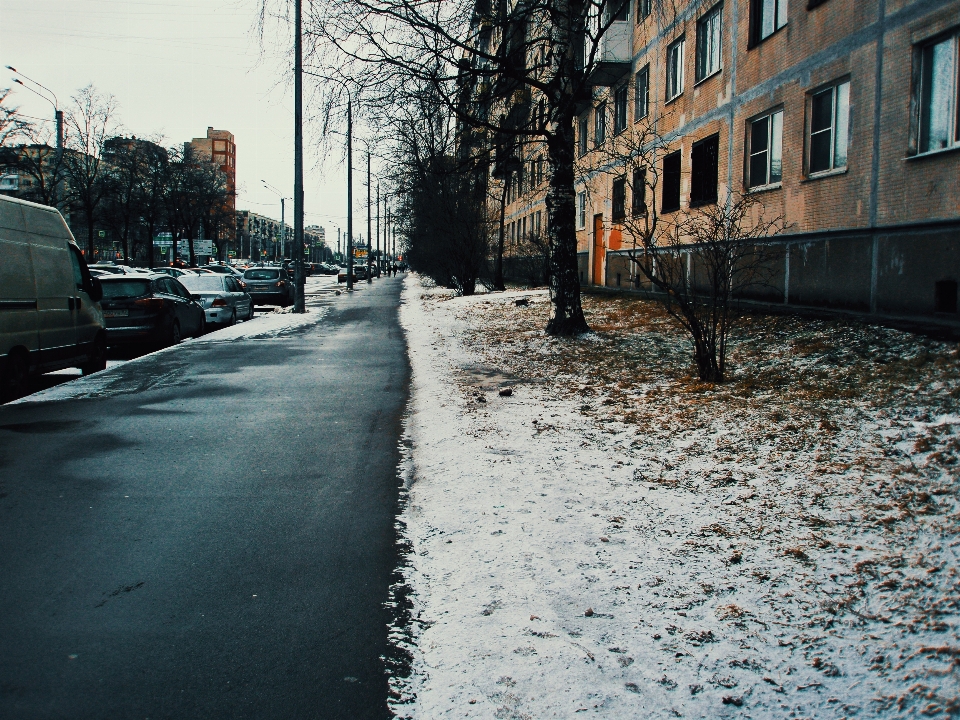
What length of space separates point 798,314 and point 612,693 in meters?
10.4

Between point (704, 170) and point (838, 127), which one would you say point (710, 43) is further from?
point (838, 127)

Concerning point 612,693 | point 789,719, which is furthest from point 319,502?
point 789,719

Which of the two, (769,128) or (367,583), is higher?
(769,128)

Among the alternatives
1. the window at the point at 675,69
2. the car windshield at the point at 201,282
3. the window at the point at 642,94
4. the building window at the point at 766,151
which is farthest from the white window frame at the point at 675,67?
the car windshield at the point at 201,282

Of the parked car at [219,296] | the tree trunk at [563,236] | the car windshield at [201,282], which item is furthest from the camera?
the car windshield at [201,282]

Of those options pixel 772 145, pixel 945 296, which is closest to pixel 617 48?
pixel 772 145

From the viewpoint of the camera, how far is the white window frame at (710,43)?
18969 mm

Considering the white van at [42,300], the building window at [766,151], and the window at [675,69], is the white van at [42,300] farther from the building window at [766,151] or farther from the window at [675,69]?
the window at [675,69]

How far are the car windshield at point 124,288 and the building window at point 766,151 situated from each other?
12.7 m

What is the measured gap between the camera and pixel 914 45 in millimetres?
11234

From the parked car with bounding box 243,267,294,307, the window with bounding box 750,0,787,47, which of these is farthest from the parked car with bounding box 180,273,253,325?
the window with bounding box 750,0,787,47

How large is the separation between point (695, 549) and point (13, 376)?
324 inches

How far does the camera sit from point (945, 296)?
10055mm

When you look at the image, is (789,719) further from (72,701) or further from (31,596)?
(31,596)
